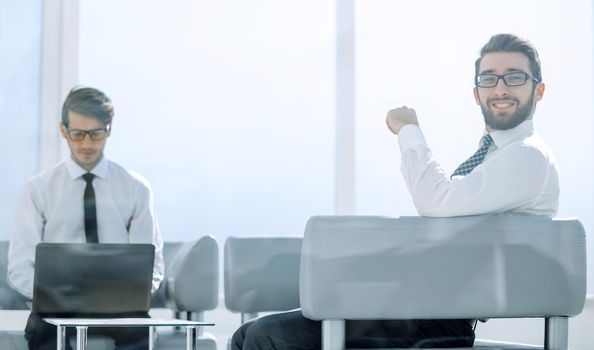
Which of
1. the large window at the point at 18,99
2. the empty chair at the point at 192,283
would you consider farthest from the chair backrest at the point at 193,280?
the large window at the point at 18,99

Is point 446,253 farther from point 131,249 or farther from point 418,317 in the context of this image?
point 131,249

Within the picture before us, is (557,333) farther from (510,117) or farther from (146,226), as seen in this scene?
(146,226)

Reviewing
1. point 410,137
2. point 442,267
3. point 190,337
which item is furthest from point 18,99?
point 442,267

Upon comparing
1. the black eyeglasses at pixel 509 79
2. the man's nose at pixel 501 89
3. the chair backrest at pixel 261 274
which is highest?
the black eyeglasses at pixel 509 79

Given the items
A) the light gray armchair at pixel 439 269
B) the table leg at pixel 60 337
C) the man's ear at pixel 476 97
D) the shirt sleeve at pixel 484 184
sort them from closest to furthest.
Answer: the light gray armchair at pixel 439 269 < the shirt sleeve at pixel 484 184 < the table leg at pixel 60 337 < the man's ear at pixel 476 97

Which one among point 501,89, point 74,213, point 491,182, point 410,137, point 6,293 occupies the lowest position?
point 6,293

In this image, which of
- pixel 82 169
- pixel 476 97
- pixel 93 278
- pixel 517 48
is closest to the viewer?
pixel 517 48

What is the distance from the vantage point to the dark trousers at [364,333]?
2.27m

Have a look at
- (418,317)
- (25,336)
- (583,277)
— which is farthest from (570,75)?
(25,336)

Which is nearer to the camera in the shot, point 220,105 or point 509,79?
point 509,79

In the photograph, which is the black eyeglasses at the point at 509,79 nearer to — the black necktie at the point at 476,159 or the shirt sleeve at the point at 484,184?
the black necktie at the point at 476,159

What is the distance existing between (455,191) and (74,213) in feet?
4.49

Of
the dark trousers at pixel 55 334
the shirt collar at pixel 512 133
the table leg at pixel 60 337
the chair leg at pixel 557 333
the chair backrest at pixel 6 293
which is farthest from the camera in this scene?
the chair backrest at pixel 6 293

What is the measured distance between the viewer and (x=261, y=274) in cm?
Result: 303
